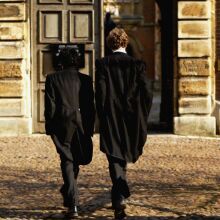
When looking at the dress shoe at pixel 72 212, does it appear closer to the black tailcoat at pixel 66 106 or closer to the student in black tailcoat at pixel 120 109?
the student in black tailcoat at pixel 120 109

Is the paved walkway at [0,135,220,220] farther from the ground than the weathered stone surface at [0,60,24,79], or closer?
closer

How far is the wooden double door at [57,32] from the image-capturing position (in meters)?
12.6

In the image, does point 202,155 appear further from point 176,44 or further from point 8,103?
point 8,103

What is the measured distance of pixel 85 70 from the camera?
1267 cm

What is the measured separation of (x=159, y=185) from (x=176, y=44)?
5.63 metres

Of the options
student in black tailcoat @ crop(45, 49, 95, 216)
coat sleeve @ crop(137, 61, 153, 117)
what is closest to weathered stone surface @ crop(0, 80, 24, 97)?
Answer: student in black tailcoat @ crop(45, 49, 95, 216)

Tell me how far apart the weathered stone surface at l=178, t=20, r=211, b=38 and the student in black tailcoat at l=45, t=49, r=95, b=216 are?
6.88 metres

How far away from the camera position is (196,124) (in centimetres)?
1239

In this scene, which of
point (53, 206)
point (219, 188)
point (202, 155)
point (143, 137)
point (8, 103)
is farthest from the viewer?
point (8, 103)

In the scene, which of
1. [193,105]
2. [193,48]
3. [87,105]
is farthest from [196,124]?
[87,105]

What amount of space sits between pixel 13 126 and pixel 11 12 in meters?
2.21

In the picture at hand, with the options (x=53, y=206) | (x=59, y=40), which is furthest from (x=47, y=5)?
(x=53, y=206)

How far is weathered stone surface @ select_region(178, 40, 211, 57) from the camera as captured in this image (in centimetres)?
1238

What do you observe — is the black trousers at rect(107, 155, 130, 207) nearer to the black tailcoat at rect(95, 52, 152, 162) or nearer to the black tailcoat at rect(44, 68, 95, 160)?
the black tailcoat at rect(95, 52, 152, 162)
